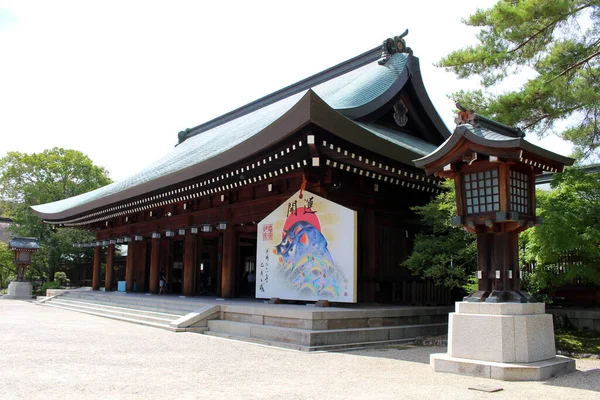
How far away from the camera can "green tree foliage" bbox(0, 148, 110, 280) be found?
30.2 m

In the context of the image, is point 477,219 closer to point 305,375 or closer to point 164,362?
point 305,375

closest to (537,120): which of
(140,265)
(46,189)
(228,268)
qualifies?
(228,268)

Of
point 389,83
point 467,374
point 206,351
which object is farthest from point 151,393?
point 389,83

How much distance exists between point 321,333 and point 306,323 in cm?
46

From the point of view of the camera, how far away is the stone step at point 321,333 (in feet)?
31.1

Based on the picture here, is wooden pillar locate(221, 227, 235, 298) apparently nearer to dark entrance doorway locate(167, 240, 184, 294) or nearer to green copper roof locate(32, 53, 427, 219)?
green copper roof locate(32, 53, 427, 219)

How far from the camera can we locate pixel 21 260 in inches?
1078

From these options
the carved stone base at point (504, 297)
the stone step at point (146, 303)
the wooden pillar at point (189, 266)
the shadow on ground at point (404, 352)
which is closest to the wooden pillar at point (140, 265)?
the stone step at point (146, 303)

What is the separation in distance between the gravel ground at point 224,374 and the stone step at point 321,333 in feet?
1.56

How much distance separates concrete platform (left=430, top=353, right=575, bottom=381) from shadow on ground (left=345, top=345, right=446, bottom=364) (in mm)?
915

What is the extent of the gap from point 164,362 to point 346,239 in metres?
4.92

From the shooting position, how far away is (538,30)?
422 inches

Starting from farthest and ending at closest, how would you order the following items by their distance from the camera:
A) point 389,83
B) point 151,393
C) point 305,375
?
point 389,83 → point 305,375 → point 151,393

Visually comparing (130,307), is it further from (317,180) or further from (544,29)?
(544,29)
